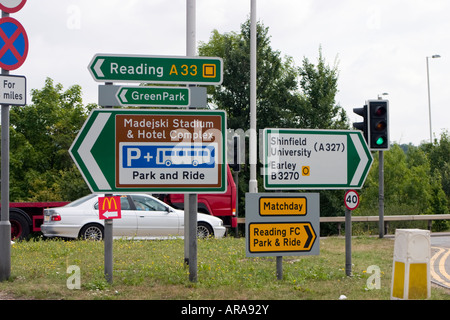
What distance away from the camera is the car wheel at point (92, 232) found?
15.8 m

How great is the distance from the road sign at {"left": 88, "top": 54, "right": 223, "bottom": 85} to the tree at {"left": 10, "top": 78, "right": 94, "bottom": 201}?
1243 inches

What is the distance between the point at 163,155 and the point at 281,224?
2041mm

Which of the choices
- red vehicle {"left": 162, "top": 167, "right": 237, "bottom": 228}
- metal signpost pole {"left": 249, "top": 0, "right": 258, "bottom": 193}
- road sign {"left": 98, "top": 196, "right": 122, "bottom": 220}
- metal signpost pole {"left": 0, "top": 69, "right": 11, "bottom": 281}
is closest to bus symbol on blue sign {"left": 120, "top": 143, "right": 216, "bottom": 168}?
road sign {"left": 98, "top": 196, "right": 122, "bottom": 220}

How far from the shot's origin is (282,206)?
8.66 meters

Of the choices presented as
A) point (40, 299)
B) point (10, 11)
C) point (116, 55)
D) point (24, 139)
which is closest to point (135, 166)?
point (116, 55)

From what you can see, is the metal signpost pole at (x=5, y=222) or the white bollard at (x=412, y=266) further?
the metal signpost pole at (x=5, y=222)

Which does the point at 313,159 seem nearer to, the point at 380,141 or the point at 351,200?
the point at 351,200

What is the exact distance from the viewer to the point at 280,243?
28.0 ft

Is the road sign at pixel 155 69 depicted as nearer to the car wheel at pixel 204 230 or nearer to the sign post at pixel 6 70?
the sign post at pixel 6 70

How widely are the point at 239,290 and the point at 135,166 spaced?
233 cm

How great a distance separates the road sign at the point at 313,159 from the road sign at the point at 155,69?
1290 millimetres

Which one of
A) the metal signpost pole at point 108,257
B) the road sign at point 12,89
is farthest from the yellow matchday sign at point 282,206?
the road sign at point 12,89

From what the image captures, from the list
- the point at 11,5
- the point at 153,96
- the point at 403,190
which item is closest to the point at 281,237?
the point at 153,96

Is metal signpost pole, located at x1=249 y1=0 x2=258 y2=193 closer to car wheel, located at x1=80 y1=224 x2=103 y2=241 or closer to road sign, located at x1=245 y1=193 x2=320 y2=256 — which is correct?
car wheel, located at x1=80 y1=224 x2=103 y2=241
